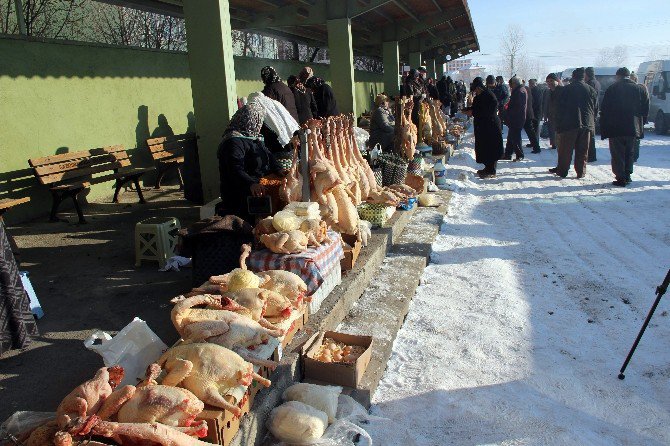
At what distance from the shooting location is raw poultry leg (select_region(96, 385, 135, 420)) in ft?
7.09

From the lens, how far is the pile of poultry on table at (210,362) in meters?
2.06

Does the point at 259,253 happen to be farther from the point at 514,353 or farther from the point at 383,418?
the point at 514,353

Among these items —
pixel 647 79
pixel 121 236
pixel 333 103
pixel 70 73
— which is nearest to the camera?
pixel 121 236

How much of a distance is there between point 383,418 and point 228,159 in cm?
264

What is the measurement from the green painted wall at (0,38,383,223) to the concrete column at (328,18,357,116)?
10.4 feet

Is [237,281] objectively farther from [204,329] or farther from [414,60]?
[414,60]

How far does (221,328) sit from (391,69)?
16026 millimetres

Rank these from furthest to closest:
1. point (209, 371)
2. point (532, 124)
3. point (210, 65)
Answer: point (532, 124) < point (210, 65) < point (209, 371)

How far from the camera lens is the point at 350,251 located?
4.62 m

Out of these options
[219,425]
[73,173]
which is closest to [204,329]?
[219,425]

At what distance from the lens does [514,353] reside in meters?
3.88

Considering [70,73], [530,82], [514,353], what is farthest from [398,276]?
[530,82]

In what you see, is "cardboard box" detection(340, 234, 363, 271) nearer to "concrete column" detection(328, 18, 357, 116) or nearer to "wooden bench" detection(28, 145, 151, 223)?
"wooden bench" detection(28, 145, 151, 223)

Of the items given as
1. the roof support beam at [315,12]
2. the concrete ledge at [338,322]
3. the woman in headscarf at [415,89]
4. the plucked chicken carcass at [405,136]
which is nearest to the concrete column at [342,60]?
the roof support beam at [315,12]
